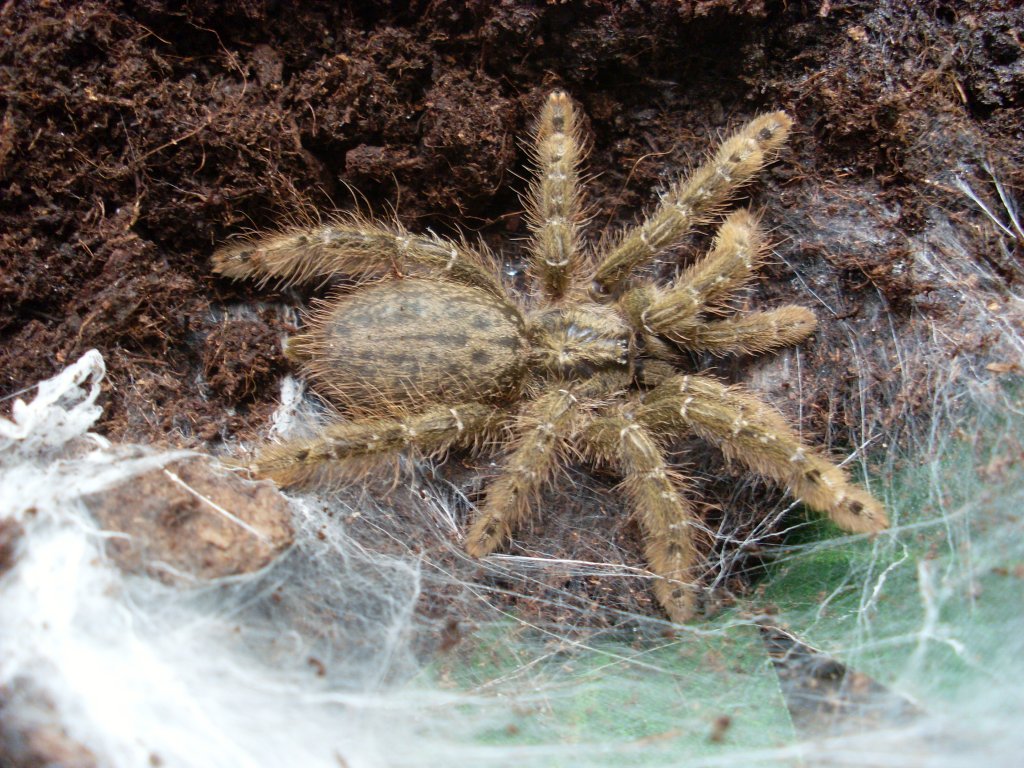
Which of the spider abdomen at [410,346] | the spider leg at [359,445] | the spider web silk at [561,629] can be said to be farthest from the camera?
the spider abdomen at [410,346]

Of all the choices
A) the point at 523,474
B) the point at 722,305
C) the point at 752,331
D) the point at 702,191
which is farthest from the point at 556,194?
the point at 523,474

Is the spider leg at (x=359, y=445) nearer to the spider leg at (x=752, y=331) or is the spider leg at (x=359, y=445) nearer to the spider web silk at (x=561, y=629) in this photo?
the spider web silk at (x=561, y=629)

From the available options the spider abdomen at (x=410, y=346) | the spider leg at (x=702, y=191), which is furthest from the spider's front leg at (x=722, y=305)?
the spider abdomen at (x=410, y=346)

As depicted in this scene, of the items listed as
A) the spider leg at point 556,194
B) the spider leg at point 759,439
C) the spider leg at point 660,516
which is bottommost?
the spider leg at point 660,516

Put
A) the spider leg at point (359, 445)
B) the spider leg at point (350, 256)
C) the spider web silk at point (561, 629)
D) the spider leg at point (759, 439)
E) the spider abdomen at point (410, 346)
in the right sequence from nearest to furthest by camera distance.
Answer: the spider web silk at point (561, 629) < the spider leg at point (759, 439) < the spider leg at point (359, 445) < the spider abdomen at point (410, 346) < the spider leg at point (350, 256)

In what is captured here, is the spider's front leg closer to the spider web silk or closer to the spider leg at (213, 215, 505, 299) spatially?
the spider web silk

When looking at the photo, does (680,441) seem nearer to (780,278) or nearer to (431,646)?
(780,278)

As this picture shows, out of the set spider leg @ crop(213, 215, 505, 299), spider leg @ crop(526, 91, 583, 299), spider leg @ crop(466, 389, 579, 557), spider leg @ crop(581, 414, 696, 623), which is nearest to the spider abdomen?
spider leg @ crop(213, 215, 505, 299)
